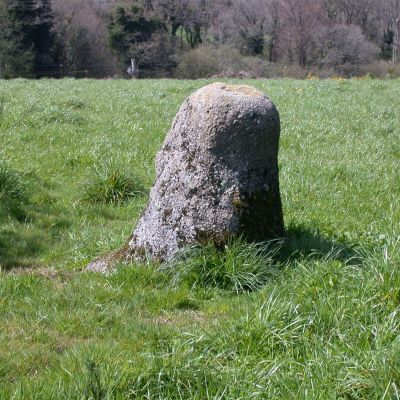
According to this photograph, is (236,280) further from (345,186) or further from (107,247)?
(345,186)

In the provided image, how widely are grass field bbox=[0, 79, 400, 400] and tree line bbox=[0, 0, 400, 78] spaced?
3406 centimetres

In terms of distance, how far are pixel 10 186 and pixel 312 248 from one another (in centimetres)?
362

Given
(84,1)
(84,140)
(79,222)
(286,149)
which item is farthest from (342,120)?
(84,1)

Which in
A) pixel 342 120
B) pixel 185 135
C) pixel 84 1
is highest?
pixel 84 1

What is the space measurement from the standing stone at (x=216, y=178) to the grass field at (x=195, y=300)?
0.20 metres

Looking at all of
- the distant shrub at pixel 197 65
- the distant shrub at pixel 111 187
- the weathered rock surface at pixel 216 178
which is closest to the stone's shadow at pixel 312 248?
the weathered rock surface at pixel 216 178

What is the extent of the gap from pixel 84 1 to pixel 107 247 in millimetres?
58923

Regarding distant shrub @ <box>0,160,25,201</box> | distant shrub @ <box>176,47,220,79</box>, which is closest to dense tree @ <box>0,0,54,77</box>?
distant shrub @ <box>176,47,220,79</box>

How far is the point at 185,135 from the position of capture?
5309 millimetres

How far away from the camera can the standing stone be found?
16.8 feet

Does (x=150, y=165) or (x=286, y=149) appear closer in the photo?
(x=150, y=165)

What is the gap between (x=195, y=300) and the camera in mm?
4750

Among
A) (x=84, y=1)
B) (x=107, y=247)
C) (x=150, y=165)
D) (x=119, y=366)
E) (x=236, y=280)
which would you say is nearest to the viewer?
(x=119, y=366)

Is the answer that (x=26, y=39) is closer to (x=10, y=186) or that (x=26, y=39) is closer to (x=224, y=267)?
(x=10, y=186)
